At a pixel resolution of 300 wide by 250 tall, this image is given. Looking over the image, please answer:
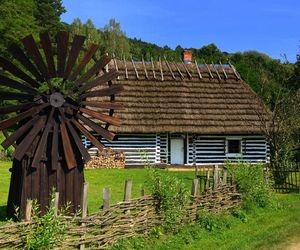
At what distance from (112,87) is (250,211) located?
509 cm

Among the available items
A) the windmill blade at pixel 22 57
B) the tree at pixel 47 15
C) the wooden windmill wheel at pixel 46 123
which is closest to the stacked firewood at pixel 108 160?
the wooden windmill wheel at pixel 46 123

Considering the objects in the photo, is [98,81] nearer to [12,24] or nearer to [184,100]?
[184,100]

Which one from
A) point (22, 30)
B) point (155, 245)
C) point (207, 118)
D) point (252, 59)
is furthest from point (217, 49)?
point (155, 245)

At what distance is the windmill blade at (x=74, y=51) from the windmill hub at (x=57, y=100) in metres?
0.52

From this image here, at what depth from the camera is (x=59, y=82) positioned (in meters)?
10.9

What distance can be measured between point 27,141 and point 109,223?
3.04 m

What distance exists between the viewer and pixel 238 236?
10.3 meters

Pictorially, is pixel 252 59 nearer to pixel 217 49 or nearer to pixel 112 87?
pixel 217 49

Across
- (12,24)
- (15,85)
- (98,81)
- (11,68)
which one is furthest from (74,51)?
(12,24)

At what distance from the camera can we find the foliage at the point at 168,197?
9.71 metres

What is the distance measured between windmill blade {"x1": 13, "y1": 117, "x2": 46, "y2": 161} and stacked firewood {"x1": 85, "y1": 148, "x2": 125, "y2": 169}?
13.9 metres

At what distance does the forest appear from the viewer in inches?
786

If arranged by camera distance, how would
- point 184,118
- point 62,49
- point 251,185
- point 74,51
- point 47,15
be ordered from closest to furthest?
point 62,49 < point 74,51 < point 251,185 < point 184,118 < point 47,15

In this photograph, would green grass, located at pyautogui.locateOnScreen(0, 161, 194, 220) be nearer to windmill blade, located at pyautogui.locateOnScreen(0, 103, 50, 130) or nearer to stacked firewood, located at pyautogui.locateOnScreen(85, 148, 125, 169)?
stacked firewood, located at pyautogui.locateOnScreen(85, 148, 125, 169)
